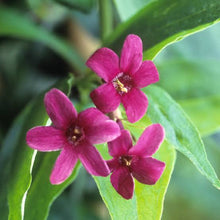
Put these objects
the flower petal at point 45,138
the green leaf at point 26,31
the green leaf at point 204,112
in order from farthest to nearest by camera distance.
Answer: the green leaf at point 26,31 < the green leaf at point 204,112 < the flower petal at point 45,138

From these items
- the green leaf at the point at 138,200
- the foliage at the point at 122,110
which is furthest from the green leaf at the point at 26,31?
the green leaf at the point at 138,200

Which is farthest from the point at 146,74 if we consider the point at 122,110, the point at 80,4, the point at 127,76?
the point at 80,4

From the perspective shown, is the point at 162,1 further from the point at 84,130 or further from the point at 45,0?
the point at 45,0

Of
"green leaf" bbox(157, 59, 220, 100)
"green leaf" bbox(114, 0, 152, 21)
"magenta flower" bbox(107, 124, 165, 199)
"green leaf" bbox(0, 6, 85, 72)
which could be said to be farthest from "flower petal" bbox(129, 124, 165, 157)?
"green leaf" bbox(0, 6, 85, 72)

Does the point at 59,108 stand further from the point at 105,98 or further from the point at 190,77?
the point at 190,77

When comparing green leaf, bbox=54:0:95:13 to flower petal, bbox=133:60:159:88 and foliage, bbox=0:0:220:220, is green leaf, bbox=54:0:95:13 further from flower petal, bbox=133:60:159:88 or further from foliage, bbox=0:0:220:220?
flower petal, bbox=133:60:159:88

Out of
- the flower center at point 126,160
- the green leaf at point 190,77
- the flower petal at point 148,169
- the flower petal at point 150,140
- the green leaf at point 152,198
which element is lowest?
the green leaf at point 190,77

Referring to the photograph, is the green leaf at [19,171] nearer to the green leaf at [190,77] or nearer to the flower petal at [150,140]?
the flower petal at [150,140]

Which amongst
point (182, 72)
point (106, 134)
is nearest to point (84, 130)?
point (106, 134)
